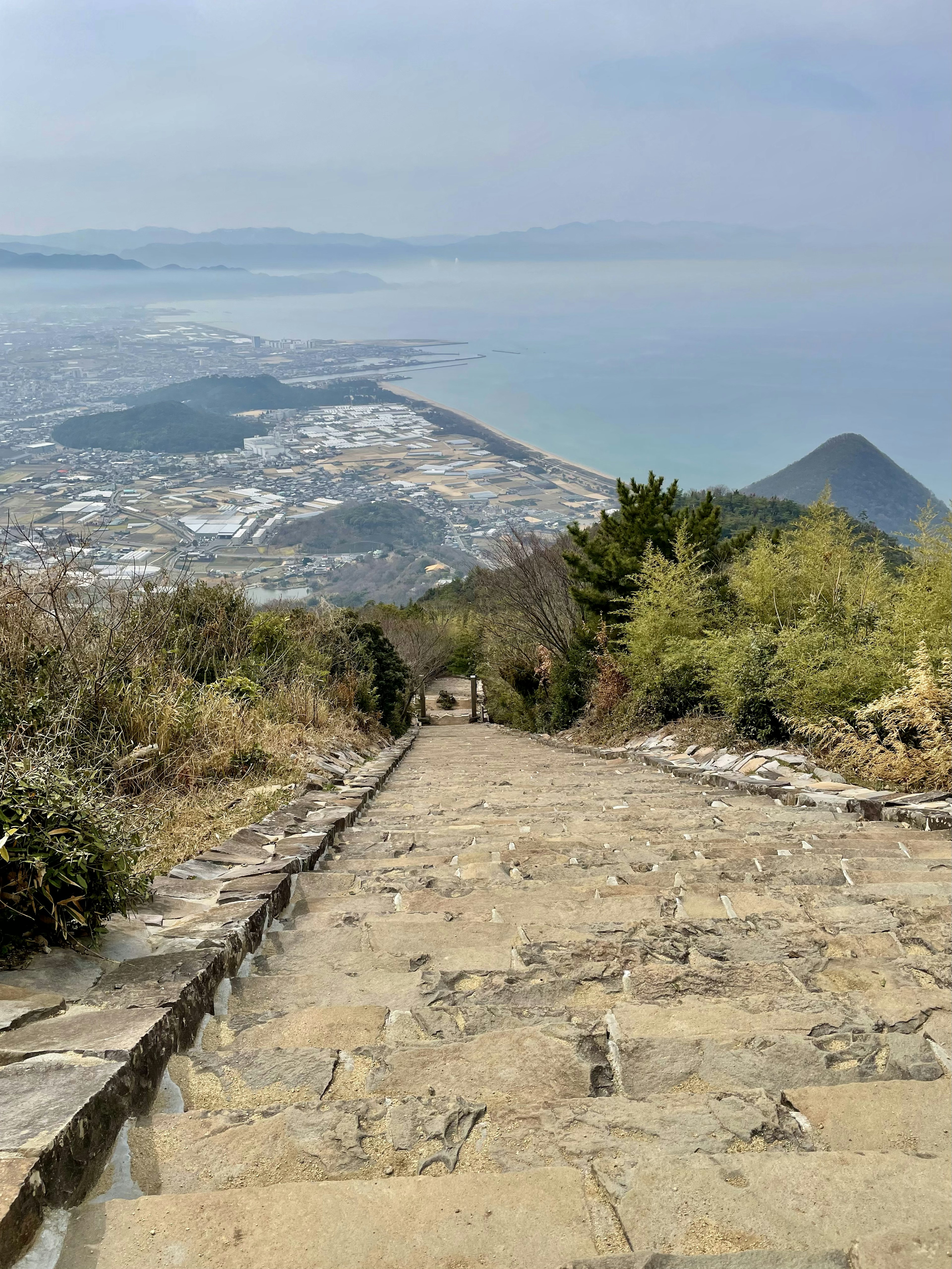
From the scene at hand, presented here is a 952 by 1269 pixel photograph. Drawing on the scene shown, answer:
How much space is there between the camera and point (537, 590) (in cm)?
2127

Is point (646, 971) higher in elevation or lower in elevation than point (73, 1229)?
lower

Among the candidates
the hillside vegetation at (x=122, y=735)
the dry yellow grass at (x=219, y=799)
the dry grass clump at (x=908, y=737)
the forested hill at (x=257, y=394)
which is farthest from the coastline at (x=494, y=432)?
the dry yellow grass at (x=219, y=799)

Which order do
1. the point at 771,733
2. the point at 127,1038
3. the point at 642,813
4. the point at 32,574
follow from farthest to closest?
1. the point at 771,733
2. the point at 642,813
3. the point at 32,574
4. the point at 127,1038

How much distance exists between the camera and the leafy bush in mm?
2582

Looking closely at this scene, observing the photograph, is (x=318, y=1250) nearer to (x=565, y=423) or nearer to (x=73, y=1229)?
(x=73, y=1229)

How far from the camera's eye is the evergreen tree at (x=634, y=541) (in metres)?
16.1

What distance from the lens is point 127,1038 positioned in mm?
2055

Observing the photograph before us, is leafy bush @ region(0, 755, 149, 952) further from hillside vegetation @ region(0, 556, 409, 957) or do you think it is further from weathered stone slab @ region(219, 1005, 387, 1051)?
weathered stone slab @ region(219, 1005, 387, 1051)

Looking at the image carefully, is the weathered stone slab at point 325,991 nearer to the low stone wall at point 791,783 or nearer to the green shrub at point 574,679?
the low stone wall at point 791,783

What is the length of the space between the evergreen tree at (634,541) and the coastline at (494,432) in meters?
61.8

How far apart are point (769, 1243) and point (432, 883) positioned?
2.60m

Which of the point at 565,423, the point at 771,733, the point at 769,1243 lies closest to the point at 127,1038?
the point at 769,1243

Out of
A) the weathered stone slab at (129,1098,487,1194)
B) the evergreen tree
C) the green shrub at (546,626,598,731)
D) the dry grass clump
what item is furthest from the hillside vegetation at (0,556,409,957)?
the green shrub at (546,626,598,731)

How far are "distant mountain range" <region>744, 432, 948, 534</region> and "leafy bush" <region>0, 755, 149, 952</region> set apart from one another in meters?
61.9
